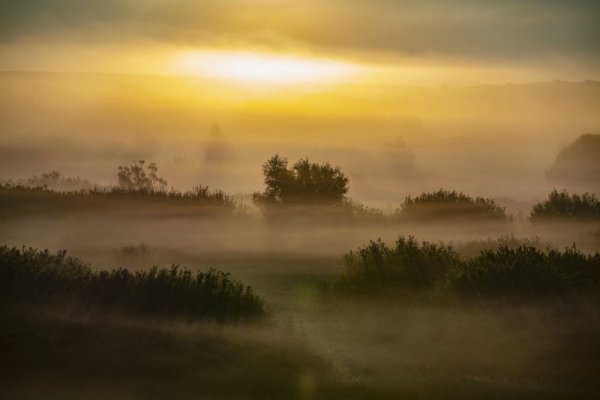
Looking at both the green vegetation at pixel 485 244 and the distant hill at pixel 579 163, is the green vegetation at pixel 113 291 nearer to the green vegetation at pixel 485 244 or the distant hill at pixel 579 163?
the green vegetation at pixel 485 244

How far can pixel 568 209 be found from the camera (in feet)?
172

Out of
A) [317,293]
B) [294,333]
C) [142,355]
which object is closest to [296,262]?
[317,293]

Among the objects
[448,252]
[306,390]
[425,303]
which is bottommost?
[306,390]

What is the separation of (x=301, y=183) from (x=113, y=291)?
36.1m

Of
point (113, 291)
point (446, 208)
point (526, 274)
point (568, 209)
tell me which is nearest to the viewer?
point (113, 291)

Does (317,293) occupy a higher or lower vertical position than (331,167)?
lower

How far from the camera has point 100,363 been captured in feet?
66.4

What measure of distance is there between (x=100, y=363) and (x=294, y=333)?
553cm

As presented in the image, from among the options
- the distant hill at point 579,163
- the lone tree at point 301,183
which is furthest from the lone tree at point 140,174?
the distant hill at point 579,163

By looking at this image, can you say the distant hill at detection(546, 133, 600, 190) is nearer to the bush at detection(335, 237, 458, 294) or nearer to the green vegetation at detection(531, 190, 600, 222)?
the green vegetation at detection(531, 190, 600, 222)

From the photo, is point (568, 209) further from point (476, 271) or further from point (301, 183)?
point (476, 271)

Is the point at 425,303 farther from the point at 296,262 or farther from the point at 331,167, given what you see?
the point at 331,167

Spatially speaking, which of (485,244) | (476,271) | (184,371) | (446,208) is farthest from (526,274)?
(446,208)

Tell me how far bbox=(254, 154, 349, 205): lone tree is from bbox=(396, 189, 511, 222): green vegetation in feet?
16.4
